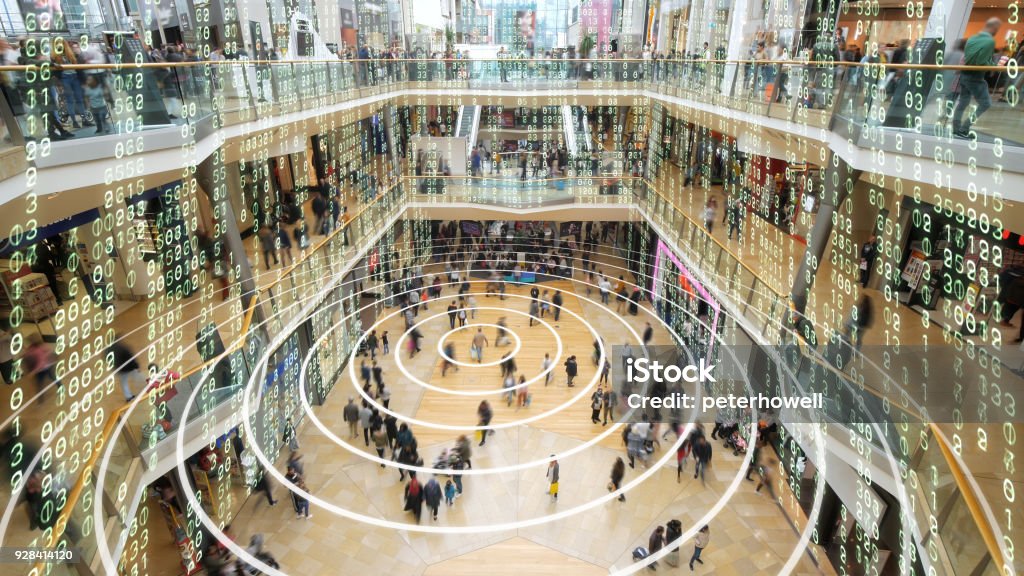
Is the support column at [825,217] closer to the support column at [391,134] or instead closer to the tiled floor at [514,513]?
the tiled floor at [514,513]

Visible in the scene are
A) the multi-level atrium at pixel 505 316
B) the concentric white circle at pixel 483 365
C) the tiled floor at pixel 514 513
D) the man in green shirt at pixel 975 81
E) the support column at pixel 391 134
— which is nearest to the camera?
the man in green shirt at pixel 975 81

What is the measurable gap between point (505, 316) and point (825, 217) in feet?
42.4

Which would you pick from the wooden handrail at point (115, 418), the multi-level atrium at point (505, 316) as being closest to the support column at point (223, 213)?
the multi-level atrium at point (505, 316)

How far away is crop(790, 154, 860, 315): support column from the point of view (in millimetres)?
9914

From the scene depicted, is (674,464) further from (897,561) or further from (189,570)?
(189,570)

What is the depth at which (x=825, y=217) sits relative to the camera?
10516 mm

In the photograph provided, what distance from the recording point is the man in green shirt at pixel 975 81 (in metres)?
6.66

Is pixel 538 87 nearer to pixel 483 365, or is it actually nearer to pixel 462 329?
pixel 462 329

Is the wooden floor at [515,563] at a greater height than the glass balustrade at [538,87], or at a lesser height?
lesser

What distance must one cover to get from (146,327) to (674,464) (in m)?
13.6

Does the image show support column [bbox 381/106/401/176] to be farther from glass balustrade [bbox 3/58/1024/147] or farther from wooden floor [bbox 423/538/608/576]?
wooden floor [bbox 423/538/608/576]

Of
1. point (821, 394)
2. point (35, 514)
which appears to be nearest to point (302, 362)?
point (35, 514)

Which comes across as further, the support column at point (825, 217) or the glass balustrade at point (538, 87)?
the support column at point (825, 217)

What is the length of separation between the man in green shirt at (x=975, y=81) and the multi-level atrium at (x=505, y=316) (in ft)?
0.19
